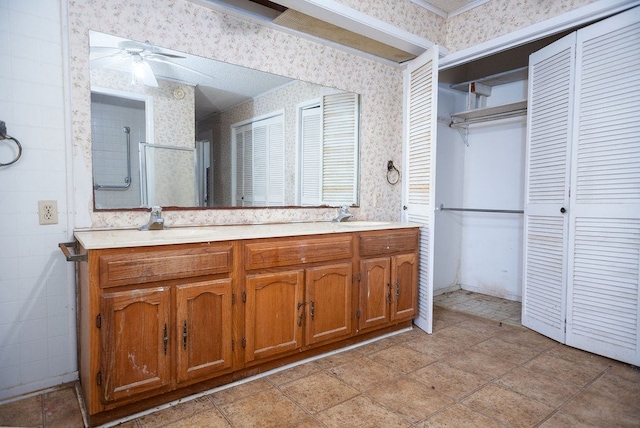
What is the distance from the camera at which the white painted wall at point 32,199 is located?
5.93 ft

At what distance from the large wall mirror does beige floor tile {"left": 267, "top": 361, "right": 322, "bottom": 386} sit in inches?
44.3

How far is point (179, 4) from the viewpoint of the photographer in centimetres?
220

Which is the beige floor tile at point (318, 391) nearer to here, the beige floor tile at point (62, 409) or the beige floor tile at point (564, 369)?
the beige floor tile at point (62, 409)

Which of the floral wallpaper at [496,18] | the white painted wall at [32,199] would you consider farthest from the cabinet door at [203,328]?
the floral wallpaper at [496,18]

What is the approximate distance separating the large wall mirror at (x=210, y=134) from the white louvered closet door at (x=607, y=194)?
1.63m

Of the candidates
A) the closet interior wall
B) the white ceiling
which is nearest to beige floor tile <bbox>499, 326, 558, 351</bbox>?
the closet interior wall

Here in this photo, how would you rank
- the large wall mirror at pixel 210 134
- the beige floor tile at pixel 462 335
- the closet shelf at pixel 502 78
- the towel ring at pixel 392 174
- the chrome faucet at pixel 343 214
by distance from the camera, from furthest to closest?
the closet shelf at pixel 502 78 → the towel ring at pixel 392 174 → the chrome faucet at pixel 343 214 → the beige floor tile at pixel 462 335 → the large wall mirror at pixel 210 134

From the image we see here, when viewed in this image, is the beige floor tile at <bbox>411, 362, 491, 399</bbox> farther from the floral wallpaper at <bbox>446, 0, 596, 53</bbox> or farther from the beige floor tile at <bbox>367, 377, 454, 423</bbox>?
the floral wallpaper at <bbox>446, 0, 596, 53</bbox>

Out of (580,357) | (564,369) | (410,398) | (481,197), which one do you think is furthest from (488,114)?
(410,398)

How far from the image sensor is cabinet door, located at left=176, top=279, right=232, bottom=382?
5.80 ft

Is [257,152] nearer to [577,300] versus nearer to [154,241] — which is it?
[154,241]

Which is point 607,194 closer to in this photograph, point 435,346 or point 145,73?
point 435,346

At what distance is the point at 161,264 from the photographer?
1.70 meters

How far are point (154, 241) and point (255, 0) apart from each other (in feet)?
5.49
